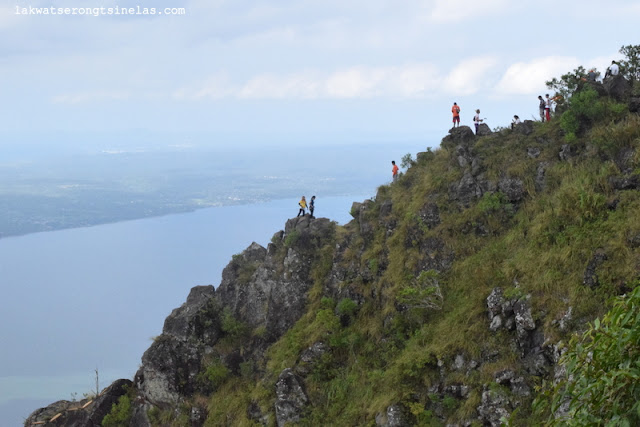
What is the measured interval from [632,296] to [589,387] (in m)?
0.92

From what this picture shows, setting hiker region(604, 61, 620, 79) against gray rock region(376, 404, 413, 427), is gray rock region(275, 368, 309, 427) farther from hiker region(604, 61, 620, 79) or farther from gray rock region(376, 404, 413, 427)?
hiker region(604, 61, 620, 79)

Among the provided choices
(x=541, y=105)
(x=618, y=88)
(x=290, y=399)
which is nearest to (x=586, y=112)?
(x=618, y=88)

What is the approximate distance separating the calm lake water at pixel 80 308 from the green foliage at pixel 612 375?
86965 millimetres

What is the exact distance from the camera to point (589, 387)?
3.94 metres

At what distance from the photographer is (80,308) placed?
514 ft

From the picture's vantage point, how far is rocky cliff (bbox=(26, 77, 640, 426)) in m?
13.2

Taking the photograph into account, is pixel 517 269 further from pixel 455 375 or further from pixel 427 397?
pixel 427 397

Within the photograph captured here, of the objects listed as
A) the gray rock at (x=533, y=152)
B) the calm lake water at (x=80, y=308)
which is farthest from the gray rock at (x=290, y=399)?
the calm lake water at (x=80, y=308)

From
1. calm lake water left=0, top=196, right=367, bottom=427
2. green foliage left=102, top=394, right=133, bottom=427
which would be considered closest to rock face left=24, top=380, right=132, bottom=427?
green foliage left=102, top=394, right=133, bottom=427

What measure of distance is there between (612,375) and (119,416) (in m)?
23.2

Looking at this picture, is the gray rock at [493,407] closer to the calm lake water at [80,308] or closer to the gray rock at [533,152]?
the gray rock at [533,152]

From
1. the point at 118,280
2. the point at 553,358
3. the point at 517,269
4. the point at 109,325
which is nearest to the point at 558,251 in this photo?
the point at 517,269

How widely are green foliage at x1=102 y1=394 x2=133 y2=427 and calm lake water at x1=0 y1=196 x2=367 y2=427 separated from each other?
2549 inches

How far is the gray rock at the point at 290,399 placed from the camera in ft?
57.9
